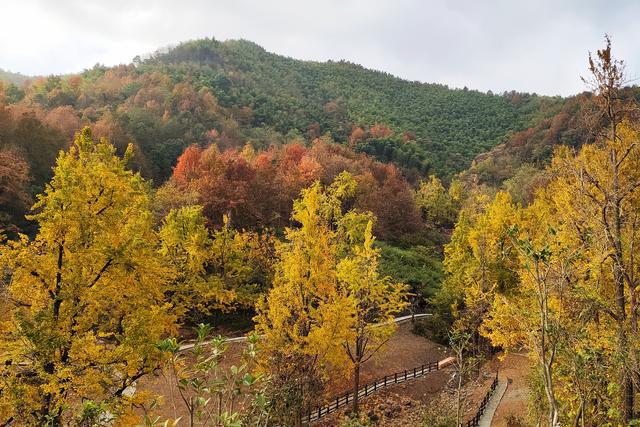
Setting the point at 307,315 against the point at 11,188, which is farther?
the point at 11,188

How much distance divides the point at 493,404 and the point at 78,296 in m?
18.3

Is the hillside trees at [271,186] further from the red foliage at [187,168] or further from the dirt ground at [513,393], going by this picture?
the dirt ground at [513,393]

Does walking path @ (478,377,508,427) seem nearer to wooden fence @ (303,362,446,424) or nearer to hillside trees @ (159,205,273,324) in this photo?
wooden fence @ (303,362,446,424)

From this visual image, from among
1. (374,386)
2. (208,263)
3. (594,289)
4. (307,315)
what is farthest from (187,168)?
(594,289)

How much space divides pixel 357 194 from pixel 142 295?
114 feet

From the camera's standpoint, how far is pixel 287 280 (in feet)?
54.6

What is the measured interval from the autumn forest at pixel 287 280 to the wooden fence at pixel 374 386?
21 cm

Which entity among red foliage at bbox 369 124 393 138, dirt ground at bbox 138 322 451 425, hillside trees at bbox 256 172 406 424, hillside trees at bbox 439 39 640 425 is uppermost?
red foliage at bbox 369 124 393 138

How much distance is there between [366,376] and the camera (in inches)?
884

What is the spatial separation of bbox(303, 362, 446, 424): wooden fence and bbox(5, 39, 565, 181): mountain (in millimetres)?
35182

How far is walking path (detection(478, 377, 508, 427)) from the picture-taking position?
Answer: 1773cm

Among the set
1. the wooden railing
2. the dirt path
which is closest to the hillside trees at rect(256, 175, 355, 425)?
the wooden railing

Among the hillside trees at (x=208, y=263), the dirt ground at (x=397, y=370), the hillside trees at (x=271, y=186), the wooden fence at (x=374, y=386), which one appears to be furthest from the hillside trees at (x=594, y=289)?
the hillside trees at (x=271, y=186)

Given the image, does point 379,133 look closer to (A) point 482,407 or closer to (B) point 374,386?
(B) point 374,386
